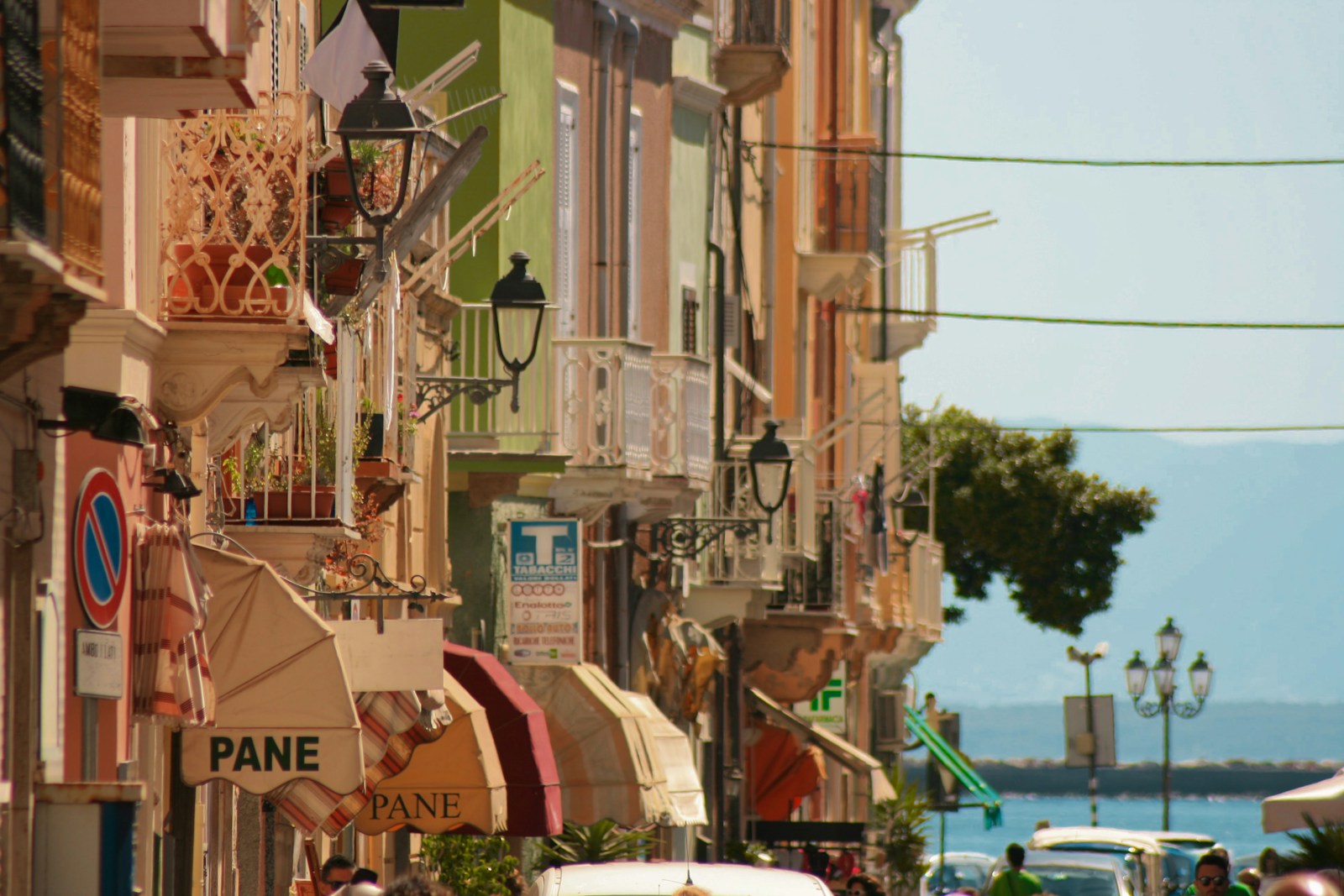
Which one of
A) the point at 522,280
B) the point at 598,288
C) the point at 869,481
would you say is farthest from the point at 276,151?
the point at 869,481

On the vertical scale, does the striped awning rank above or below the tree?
below

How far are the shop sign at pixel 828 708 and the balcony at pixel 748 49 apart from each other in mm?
12335

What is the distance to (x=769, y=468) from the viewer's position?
1132 inches

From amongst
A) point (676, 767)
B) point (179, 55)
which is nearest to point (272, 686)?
point (179, 55)

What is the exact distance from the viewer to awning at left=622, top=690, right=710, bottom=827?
22.4 meters

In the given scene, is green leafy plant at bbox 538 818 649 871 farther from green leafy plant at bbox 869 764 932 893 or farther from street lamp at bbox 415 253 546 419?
green leafy plant at bbox 869 764 932 893

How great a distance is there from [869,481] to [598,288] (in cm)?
1632

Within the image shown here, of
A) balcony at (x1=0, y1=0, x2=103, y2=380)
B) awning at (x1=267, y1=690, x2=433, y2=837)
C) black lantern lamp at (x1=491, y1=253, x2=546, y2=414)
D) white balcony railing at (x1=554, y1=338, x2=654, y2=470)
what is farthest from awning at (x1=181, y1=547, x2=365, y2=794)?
white balcony railing at (x1=554, y1=338, x2=654, y2=470)

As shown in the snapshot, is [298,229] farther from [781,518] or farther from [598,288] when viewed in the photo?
[781,518]

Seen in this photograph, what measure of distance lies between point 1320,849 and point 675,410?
12046 mm

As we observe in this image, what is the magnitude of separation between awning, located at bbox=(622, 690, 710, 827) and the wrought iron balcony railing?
11.1 m

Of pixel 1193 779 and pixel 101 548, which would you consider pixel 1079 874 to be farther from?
pixel 1193 779

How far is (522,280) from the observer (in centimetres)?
1847

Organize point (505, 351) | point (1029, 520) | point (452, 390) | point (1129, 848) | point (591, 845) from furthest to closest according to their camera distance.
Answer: point (1029, 520), point (1129, 848), point (591, 845), point (505, 351), point (452, 390)
